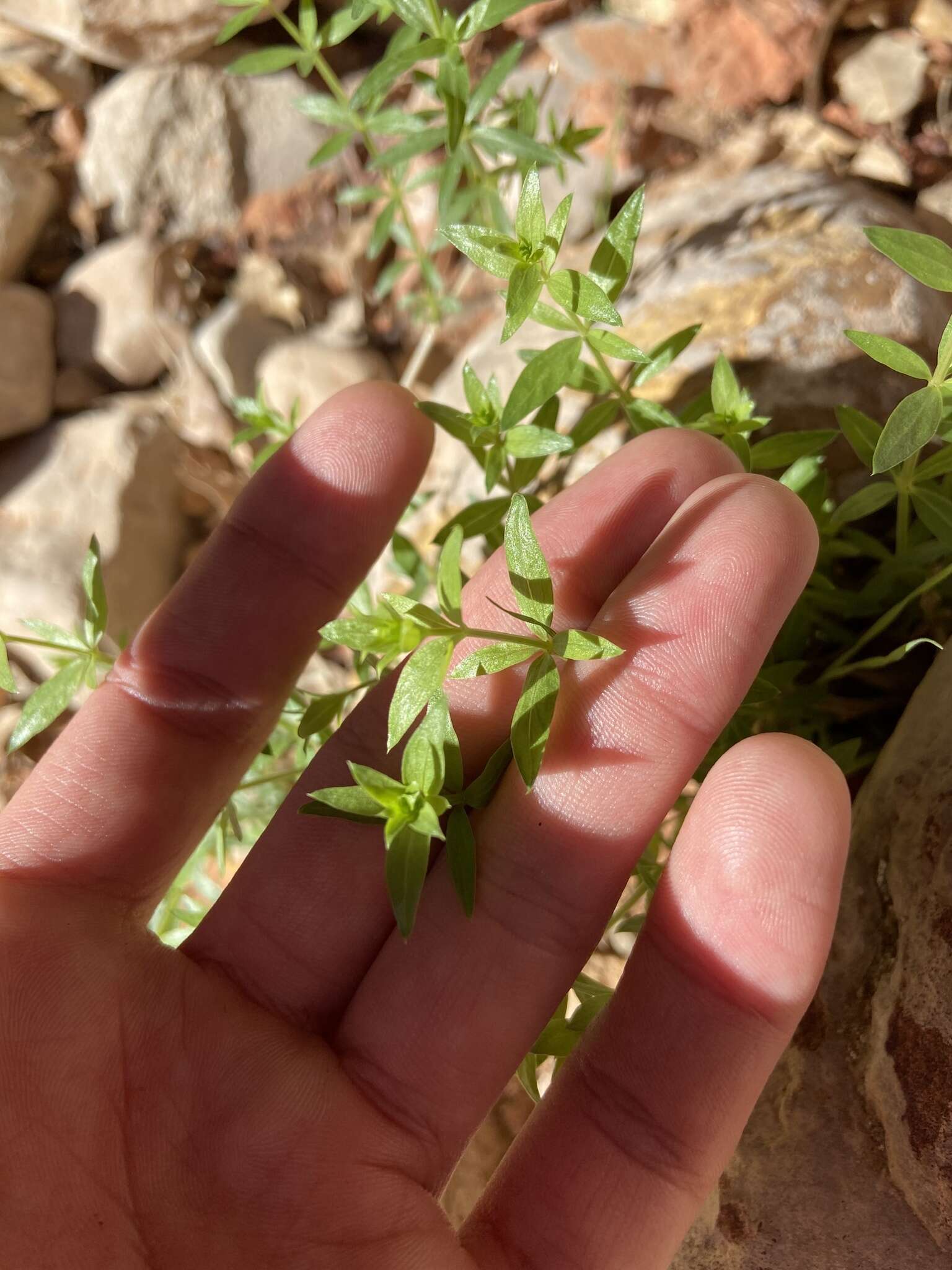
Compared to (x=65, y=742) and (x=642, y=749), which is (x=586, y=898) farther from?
(x=65, y=742)

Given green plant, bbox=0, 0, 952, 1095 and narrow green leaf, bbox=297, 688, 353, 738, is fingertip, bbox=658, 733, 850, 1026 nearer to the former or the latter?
green plant, bbox=0, 0, 952, 1095

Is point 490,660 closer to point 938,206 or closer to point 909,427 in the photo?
point 909,427

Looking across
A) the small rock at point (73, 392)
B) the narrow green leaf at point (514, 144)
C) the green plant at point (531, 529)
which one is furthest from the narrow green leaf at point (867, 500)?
the small rock at point (73, 392)

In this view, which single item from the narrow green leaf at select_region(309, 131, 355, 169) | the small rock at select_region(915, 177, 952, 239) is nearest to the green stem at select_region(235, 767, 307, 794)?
the narrow green leaf at select_region(309, 131, 355, 169)

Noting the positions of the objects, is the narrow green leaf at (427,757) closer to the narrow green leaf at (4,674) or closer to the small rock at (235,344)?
the narrow green leaf at (4,674)

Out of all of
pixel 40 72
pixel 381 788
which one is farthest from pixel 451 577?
pixel 40 72

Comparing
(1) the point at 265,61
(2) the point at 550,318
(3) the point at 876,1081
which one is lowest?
(3) the point at 876,1081

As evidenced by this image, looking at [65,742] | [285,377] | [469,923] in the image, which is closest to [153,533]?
[285,377]
